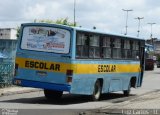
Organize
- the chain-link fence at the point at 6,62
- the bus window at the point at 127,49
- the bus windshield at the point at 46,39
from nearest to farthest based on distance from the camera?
the bus windshield at the point at 46,39 → the bus window at the point at 127,49 → the chain-link fence at the point at 6,62

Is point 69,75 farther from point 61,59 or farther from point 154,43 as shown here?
point 154,43

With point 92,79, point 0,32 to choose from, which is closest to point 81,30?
point 92,79

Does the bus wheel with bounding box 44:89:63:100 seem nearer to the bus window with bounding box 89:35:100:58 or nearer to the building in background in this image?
the bus window with bounding box 89:35:100:58

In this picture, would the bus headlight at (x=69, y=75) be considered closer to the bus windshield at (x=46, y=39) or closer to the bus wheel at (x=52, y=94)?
the bus windshield at (x=46, y=39)

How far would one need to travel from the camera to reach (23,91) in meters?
26.0

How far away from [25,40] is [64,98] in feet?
12.4

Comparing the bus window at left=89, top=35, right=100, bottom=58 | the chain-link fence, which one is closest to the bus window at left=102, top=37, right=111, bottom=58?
the bus window at left=89, top=35, right=100, bottom=58

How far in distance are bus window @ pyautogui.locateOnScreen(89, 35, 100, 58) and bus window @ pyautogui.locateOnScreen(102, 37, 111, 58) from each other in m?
0.52

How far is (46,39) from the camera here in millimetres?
20000

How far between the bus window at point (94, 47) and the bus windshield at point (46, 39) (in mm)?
1613

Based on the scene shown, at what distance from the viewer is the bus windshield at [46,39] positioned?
64.6ft

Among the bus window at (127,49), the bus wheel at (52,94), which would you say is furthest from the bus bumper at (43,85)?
the bus window at (127,49)

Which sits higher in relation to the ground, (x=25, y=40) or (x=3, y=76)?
(x=25, y=40)

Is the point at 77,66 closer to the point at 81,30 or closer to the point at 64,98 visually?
the point at 81,30
